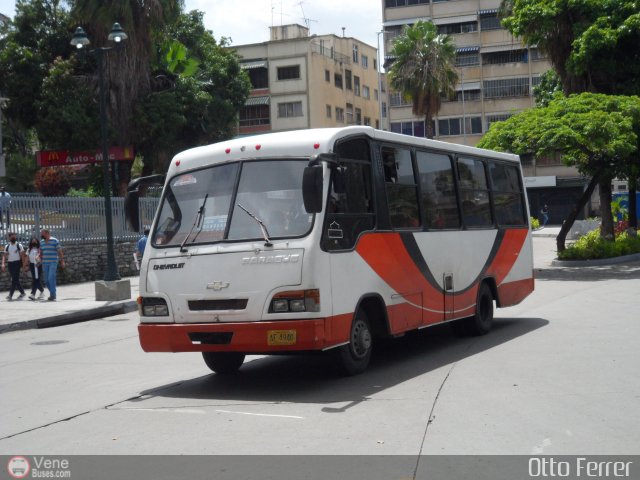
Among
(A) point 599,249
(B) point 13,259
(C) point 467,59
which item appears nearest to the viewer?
(B) point 13,259

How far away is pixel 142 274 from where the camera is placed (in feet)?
32.5

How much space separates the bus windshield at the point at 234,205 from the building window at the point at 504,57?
6092cm

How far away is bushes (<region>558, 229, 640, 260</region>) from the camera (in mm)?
30078

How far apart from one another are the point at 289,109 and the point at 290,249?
5643cm

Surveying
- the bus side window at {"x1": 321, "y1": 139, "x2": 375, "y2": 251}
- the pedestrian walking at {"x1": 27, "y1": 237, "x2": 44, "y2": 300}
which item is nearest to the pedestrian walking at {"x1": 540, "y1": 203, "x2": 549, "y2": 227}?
the pedestrian walking at {"x1": 27, "y1": 237, "x2": 44, "y2": 300}

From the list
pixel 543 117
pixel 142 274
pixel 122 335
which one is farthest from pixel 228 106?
pixel 142 274

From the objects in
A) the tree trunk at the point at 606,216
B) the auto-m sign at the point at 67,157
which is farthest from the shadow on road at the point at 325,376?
the auto-m sign at the point at 67,157

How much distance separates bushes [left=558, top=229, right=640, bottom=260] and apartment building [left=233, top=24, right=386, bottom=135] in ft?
104

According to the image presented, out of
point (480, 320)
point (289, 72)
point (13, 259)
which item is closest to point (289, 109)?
point (289, 72)

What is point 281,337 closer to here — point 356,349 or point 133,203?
point 356,349

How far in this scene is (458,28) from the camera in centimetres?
6962

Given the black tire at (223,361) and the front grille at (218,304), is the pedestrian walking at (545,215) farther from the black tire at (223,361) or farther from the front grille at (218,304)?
the front grille at (218,304)

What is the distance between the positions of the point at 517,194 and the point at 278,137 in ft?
22.7
